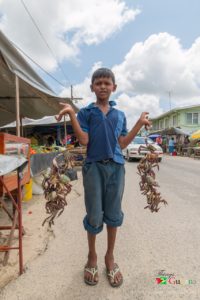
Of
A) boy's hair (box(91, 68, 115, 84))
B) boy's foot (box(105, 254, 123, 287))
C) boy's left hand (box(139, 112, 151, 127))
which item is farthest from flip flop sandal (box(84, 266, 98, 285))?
boy's hair (box(91, 68, 115, 84))

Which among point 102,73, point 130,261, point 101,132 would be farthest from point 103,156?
point 130,261

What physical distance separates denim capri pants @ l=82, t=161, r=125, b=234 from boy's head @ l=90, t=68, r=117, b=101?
0.60 meters

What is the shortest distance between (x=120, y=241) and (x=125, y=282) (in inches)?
35.0

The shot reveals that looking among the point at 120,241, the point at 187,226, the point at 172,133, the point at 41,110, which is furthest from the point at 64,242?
the point at 172,133

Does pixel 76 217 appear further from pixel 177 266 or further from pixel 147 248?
pixel 177 266

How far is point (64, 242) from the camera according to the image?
3.08 m

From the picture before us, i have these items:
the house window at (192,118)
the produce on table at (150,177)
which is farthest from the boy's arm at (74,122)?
the house window at (192,118)

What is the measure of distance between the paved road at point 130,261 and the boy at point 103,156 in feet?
0.55

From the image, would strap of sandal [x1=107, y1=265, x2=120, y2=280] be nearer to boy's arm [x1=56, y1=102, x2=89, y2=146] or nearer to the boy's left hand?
boy's arm [x1=56, y1=102, x2=89, y2=146]

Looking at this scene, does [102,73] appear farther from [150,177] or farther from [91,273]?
[91,273]

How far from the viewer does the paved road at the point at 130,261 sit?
2.06 meters

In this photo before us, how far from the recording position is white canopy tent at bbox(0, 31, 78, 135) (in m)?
3.75

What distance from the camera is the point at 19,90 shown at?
609 centimetres

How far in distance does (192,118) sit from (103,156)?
32.3m
